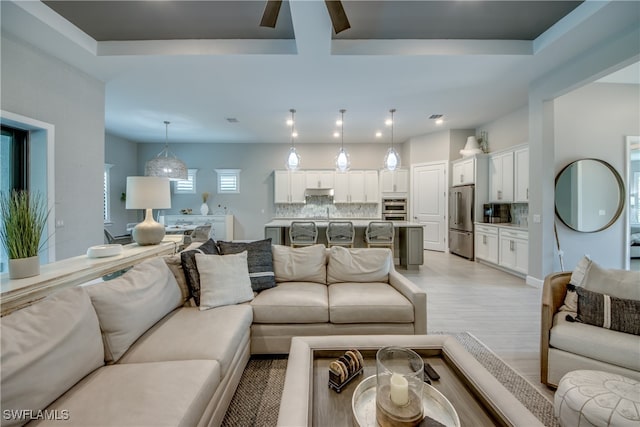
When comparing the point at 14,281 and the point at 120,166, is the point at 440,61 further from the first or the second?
the point at 120,166

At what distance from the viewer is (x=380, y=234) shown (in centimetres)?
496

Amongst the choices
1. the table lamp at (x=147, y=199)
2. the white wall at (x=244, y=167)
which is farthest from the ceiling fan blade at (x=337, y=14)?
the white wall at (x=244, y=167)

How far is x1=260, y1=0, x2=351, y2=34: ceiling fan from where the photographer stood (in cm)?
190

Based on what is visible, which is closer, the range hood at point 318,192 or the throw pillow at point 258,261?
the throw pillow at point 258,261

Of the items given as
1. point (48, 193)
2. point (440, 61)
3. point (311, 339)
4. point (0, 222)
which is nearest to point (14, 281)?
point (0, 222)

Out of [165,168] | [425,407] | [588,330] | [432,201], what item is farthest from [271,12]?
[432,201]

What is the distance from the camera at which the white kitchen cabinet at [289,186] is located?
7.56 m

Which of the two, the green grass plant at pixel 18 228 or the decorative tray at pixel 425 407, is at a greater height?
the green grass plant at pixel 18 228

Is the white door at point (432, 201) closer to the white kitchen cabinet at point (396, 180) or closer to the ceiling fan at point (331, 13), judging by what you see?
the white kitchen cabinet at point (396, 180)

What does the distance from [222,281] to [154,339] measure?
63 cm

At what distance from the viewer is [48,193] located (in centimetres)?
308

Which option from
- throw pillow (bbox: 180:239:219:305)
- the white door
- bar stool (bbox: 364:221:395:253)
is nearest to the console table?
throw pillow (bbox: 180:239:219:305)

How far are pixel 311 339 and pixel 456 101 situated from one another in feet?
16.2

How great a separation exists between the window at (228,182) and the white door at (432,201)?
514cm
